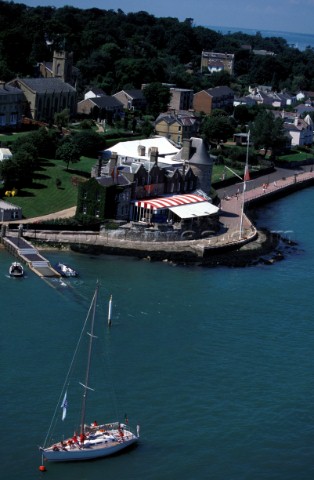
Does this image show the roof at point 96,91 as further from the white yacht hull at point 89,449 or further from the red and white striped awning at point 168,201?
the white yacht hull at point 89,449

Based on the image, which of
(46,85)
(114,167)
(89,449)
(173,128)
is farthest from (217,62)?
(89,449)

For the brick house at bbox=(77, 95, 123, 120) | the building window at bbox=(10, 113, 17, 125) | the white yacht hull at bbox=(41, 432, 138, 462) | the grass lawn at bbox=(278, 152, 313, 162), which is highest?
the brick house at bbox=(77, 95, 123, 120)

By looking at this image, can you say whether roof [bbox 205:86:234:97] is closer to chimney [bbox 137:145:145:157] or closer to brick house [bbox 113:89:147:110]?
brick house [bbox 113:89:147:110]

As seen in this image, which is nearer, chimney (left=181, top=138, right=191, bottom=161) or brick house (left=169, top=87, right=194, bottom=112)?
chimney (left=181, top=138, right=191, bottom=161)

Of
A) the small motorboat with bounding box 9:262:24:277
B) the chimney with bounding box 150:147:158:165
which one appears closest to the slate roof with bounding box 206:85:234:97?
the chimney with bounding box 150:147:158:165

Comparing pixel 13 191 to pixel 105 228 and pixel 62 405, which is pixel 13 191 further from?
pixel 62 405

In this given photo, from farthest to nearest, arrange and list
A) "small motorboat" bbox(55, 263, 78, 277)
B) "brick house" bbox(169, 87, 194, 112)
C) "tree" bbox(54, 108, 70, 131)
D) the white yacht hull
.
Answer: "brick house" bbox(169, 87, 194, 112), "tree" bbox(54, 108, 70, 131), "small motorboat" bbox(55, 263, 78, 277), the white yacht hull

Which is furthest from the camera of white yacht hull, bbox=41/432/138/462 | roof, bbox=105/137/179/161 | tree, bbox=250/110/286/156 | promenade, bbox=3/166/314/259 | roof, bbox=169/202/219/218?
tree, bbox=250/110/286/156
